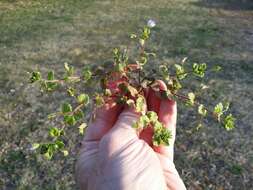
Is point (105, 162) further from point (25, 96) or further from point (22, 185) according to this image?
point (25, 96)

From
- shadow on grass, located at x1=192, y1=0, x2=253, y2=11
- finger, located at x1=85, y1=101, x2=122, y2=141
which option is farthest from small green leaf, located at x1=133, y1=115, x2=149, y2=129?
shadow on grass, located at x1=192, y1=0, x2=253, y2=11

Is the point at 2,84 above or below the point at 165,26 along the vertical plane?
below

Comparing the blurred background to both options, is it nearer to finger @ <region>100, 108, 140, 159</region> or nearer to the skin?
the skin

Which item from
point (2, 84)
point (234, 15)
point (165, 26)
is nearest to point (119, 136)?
point (2, 84)

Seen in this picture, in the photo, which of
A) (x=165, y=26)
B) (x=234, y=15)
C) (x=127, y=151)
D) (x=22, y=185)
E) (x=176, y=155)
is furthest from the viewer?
(x=234, y=15)

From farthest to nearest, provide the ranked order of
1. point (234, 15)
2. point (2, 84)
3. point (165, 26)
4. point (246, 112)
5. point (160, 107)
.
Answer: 1. point (234, 15)
2. point (165, 26)
3. point (2, 84)
4. point (246, 112)
5. point (160, 107)

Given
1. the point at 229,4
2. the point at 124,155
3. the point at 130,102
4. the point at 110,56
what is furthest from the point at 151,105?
the point at 229,4

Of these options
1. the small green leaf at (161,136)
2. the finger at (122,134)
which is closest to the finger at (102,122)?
the finger at (122,134)
